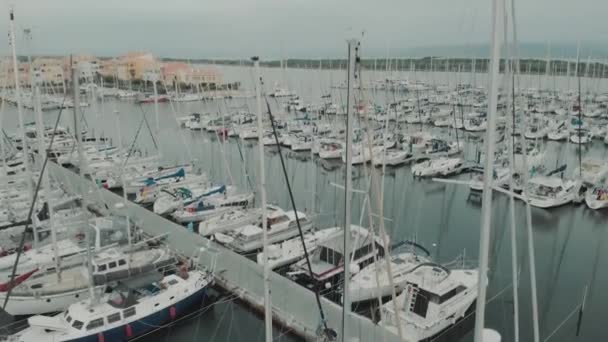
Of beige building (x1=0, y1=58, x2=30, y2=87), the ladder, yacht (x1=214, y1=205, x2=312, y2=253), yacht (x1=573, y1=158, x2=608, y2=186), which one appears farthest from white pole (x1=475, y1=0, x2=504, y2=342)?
beige building (x1=0, y1=58, x2=30, y2=87)

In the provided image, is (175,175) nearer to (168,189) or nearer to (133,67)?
(168,189)

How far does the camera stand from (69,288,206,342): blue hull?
524 inches

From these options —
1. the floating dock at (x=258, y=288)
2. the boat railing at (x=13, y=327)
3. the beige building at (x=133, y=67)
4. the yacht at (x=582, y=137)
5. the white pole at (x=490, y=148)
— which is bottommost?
the boat railing at (x=13, y=327)

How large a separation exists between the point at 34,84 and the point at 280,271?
11358mm

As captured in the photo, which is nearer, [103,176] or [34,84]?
[34,84]

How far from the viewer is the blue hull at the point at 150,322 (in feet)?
43.7

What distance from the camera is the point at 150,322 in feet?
46.9

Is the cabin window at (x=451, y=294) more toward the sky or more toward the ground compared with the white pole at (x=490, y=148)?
more toward the ground

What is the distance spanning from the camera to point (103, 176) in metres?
31.7

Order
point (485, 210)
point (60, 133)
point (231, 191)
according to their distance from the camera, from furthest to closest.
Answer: point (60, 133), point (231, 191), point (485, 210)

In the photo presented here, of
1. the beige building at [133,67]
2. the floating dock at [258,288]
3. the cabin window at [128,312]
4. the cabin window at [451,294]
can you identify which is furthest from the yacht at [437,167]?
the beige building at [133,67]

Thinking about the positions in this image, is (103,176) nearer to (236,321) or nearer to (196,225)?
(196,225)

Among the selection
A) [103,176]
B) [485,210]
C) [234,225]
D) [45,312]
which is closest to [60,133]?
[103,176]

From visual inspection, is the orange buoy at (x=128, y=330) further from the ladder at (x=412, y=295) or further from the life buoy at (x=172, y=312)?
the ladder at (x=412, y=295)
